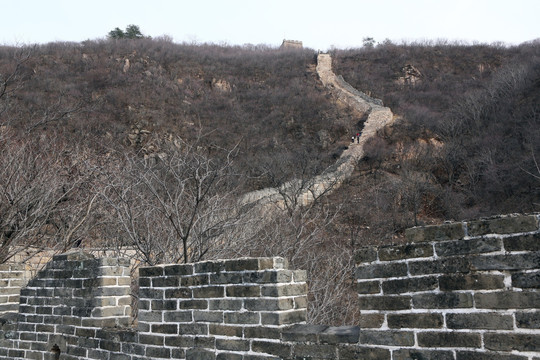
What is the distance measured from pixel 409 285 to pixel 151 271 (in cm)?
233

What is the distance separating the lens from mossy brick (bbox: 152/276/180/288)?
3.86 meters


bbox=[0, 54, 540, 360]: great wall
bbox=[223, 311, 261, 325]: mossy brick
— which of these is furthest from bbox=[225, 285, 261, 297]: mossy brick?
bbox=[223, 311, 261, 325]: mossy brick

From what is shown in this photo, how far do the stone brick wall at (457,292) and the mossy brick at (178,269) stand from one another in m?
1.53

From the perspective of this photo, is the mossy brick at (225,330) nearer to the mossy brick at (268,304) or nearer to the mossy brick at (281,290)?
the mossy brick at (268,304)

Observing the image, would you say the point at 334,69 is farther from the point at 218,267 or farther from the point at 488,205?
the point at 218,267

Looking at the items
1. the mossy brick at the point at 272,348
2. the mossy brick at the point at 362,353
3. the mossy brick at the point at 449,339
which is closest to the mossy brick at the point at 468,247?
the mossy brick at the point at 449,339

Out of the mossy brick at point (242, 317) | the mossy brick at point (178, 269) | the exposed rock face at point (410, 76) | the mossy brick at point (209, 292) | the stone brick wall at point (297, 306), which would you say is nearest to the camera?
the stone brick wall at point (297, 306)

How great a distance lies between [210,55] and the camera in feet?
160

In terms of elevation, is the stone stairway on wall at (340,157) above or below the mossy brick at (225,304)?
above

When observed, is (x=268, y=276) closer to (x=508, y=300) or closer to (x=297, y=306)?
(x=297, y=306)

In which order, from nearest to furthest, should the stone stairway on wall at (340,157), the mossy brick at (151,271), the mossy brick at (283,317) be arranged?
the mossy brick at (283,317)
the mossy brick at (151,271)
the stone stairway on wall at (340,157)

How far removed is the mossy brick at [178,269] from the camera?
379cm

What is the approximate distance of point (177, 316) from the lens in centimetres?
380

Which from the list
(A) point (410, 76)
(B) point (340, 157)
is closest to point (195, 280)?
(B) point (340, 157)
